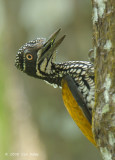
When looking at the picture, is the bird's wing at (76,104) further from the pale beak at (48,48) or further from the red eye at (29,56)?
the red eye at (29,56)

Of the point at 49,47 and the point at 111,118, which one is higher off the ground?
the point at 49,47

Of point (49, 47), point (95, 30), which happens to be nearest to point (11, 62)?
point (49, 47)

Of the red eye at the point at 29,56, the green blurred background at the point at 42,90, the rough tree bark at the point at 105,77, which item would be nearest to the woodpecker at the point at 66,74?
the red eye at the point at 29,56

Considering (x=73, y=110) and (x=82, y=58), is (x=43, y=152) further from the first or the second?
(x=73, y=110)

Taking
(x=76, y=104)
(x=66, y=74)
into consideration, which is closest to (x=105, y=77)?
(x=76, y=104)

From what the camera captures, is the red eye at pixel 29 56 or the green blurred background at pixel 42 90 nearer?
the red eye at pixel 29 56

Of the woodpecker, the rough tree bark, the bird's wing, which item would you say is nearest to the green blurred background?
the woodpecker

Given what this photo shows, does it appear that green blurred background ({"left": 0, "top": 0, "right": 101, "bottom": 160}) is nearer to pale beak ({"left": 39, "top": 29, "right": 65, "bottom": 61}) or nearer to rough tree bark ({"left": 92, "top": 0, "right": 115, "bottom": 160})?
pale beak ({"left": 39, "top": 29, "right": 65, "bottom": 61})

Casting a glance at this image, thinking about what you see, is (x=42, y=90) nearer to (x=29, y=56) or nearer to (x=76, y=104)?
(x=29, y=56)
